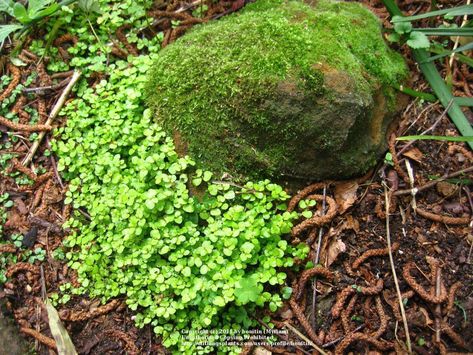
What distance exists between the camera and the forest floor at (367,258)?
8.21 feet

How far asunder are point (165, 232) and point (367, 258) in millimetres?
1229

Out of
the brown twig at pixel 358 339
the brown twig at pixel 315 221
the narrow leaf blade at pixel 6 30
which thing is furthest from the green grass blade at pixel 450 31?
the narrow leaf blade at pixel 6 30

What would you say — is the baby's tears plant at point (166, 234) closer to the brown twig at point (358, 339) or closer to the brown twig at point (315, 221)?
the brown twig at point (315, 221)

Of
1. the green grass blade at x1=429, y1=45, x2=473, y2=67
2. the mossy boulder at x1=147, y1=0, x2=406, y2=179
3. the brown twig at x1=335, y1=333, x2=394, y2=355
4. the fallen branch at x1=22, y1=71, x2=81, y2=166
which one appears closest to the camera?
the brown twig at x1=335, y1=333, x2=394, y2=355

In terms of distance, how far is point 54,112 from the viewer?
3309mm

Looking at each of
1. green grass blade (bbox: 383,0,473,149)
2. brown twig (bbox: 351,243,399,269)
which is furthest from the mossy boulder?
brown twig (bbox: 351,243,399,269)

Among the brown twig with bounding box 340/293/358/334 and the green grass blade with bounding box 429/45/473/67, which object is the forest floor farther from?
Result: the green grass blade with bounding box 429/45/473/67

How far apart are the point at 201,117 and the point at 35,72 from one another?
1547mm

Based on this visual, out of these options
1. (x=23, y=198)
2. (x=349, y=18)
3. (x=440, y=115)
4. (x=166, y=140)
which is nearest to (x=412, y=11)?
(x=349, y=18)

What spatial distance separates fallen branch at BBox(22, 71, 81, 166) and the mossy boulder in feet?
2.38

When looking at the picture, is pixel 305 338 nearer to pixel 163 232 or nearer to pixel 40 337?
pixel 163 232

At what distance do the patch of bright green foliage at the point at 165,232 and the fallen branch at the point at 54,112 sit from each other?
25cm

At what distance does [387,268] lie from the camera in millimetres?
2654

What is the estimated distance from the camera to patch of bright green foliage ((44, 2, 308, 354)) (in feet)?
8.29
